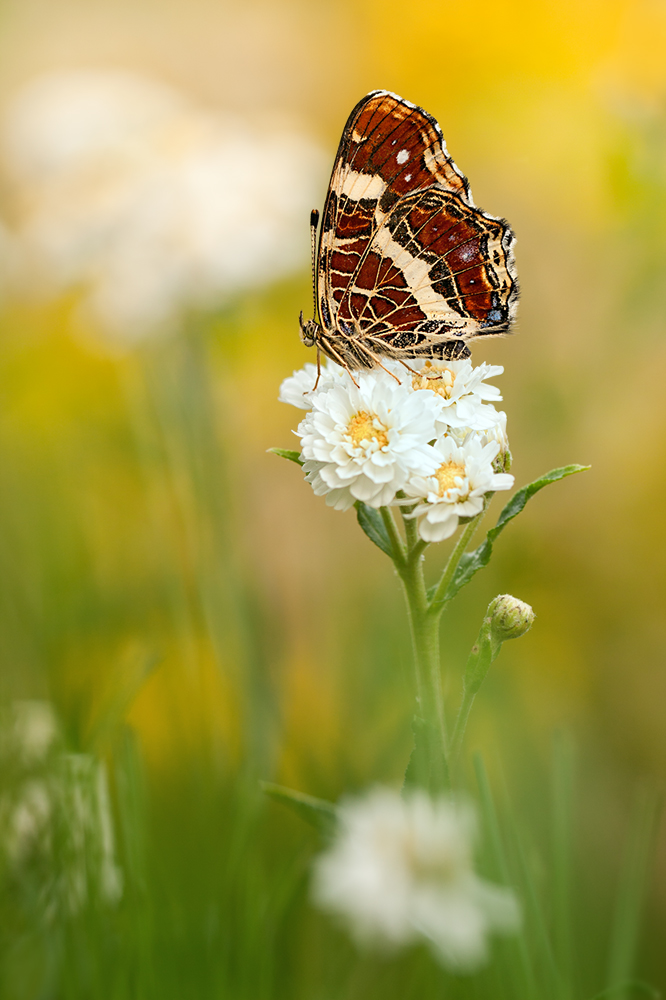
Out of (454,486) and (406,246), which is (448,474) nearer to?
(454,486)

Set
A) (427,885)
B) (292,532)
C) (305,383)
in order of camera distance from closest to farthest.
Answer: (427,885), (305,383), (292,532)

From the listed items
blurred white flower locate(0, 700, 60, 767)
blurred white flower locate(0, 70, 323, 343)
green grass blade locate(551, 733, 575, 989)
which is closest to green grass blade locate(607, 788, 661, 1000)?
green grass blade locate(551, 733, 575, 989)

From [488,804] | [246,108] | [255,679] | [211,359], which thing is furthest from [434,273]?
[246,108]

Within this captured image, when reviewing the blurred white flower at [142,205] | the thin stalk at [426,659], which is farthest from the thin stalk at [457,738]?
the blurred white flower at [142,205]

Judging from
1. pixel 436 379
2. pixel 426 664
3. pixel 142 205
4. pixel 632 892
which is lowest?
pixel 632 892

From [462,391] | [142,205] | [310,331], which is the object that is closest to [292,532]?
[142,205]

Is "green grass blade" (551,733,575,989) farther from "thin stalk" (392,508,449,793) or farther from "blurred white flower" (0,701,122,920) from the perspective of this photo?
"blurred white flower" (0,701,122,920)
